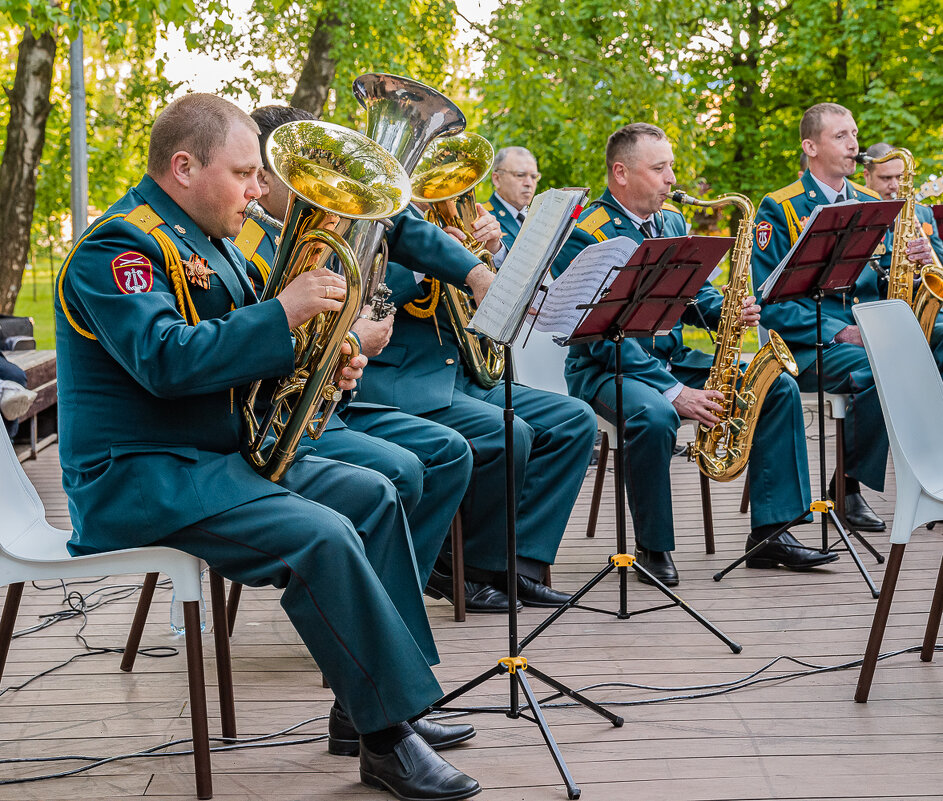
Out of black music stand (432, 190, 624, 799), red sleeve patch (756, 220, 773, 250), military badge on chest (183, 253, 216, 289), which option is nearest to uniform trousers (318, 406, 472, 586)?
black music stand (432, 190, 624, 799)

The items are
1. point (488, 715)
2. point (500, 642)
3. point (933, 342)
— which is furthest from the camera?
point (933, 342)

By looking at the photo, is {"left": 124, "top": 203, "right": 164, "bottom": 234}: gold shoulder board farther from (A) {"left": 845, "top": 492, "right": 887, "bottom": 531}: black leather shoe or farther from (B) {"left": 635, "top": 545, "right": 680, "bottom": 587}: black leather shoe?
(A) {"left": 845, "top": 492, "right": 887, "bottom": 531}: black leather shoe

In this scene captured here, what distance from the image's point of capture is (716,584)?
13.3 ft

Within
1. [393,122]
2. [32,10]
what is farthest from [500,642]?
[32,10]

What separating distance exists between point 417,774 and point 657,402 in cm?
210

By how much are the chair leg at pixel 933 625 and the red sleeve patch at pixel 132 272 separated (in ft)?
7.47

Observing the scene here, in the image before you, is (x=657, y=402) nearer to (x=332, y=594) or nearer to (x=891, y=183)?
(x=332, y=594)

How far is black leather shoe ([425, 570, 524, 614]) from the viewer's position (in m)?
3.79

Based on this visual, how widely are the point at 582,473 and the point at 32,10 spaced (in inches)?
164

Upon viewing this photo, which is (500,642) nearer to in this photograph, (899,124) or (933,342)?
(933,342)

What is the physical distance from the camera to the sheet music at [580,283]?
3.06 metres

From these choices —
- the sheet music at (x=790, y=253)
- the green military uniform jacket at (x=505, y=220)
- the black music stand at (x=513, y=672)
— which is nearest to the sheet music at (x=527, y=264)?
the black music stand at (x=513, y=672)

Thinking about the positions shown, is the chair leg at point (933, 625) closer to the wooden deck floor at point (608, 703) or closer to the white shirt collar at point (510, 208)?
the wooden deck floor at point (608, 703)

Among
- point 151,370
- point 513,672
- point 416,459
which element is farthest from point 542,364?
point 151,370
